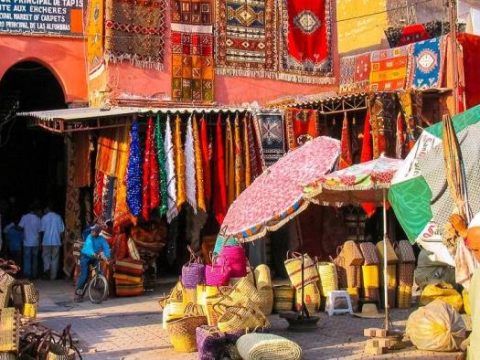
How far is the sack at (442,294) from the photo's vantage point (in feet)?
29.6

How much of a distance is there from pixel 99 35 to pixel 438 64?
6.51 meters

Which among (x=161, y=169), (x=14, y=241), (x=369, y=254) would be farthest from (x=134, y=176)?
(x=14, y=241)

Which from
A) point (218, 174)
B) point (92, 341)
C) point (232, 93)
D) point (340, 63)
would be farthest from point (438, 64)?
point (92, 341)

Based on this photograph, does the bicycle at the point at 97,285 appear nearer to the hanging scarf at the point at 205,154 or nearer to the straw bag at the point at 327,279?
the hanging scarf at the point at 205,154

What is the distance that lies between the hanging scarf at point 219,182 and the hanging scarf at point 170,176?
32.5 inches

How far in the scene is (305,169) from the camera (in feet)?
26.9

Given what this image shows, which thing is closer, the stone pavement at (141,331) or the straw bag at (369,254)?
the stone pavement at (141,331)

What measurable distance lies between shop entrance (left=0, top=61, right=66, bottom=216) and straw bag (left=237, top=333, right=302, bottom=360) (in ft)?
35.7

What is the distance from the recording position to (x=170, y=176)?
37.6ft

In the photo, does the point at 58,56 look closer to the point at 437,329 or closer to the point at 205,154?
the point at 205,154

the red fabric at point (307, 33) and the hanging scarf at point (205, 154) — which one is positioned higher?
the red fabric at point (307, 33)

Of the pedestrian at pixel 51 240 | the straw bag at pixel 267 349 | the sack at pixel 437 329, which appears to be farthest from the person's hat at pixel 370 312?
the pedestrian at pixel 51 240

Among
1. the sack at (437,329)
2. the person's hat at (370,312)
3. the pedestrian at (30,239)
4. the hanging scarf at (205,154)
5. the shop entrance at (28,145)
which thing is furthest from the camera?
the shop entrance at (28,145)

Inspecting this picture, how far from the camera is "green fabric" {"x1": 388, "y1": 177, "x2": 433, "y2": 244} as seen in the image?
4852 millimetres
